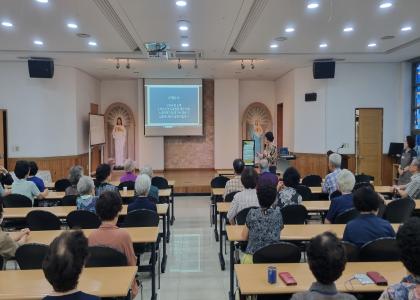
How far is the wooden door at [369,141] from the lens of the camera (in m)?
9.88

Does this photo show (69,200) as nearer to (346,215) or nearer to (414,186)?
(346,215)

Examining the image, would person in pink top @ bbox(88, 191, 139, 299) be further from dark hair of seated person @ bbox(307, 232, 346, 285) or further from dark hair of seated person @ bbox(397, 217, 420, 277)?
dark hair of seated person @ bbox(397, 217, 420, 277)

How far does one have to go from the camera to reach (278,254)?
2.63 m

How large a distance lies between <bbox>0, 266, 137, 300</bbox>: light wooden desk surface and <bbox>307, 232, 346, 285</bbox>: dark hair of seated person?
3.86ft

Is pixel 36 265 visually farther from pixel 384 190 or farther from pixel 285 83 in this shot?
pixel 285 83

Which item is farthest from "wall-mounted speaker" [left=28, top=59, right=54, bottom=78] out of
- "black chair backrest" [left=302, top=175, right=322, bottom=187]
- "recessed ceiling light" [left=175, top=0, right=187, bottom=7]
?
"black chair backrest" [left=302, top=175, right=322, bottom=187]

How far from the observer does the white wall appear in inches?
499

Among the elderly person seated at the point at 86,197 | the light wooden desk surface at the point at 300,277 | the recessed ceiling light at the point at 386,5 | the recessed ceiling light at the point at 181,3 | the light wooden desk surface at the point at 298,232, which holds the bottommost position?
the light wooden desk surface at the point at 300,277

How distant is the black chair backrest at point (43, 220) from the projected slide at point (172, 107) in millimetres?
8576

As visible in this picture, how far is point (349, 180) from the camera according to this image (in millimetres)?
4008

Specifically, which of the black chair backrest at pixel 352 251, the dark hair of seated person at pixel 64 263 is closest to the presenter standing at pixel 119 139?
the black chair backrest at pixel 352 251

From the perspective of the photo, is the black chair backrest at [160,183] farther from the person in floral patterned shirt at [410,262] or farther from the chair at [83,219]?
the person in floral patterned shirt at [410,262]

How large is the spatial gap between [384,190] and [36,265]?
5.18 meters

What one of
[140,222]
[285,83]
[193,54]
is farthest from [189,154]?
[140,222]
